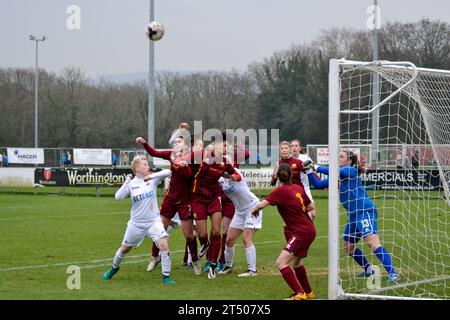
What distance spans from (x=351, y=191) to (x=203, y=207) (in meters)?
2.52

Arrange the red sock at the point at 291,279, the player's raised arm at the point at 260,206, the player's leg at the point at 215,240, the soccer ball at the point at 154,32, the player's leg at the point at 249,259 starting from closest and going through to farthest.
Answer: the red sock at the point at 291,279 < the player's raised arm at the point at 260,206 < the player's leg at the point at 215,240 < the player's leg at the point at 249,259 < the soccer ball at the point at 154,32

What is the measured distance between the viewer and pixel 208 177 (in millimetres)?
12750

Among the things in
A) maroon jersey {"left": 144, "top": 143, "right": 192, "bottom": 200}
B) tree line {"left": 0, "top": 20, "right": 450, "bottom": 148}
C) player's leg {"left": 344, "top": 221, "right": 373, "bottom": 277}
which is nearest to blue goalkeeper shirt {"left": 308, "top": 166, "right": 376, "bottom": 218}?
player's leg {"left": 344, "top": 221, "right": 373, "bottom": 277}

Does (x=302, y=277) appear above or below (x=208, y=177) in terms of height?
below

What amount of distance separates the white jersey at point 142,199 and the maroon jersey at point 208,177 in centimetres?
96

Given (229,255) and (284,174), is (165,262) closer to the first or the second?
(229,255)

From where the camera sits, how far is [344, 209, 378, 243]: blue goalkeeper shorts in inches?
455

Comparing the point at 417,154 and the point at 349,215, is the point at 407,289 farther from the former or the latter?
the point at 417,154

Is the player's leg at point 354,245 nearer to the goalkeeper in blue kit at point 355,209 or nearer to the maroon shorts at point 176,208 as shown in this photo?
the goalkeeper in blue kit at point 355,209

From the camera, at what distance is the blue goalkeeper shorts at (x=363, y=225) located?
1155 centimetres

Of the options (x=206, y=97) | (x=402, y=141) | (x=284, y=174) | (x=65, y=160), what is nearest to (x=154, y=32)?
(x=402, y=141)

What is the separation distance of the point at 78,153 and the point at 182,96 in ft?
84.3

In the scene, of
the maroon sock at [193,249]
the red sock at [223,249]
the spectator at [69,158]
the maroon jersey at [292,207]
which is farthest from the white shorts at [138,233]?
the spectator at [69,158]

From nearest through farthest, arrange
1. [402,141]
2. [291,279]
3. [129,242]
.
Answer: [291,279] < [129,242] < [402,141]
